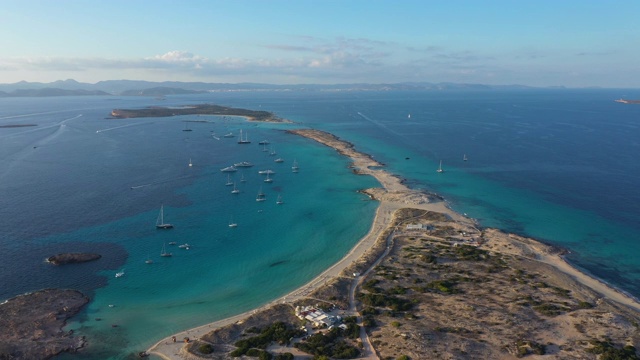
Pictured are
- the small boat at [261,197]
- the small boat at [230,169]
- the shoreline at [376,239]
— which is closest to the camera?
the shoreline at [376,239]

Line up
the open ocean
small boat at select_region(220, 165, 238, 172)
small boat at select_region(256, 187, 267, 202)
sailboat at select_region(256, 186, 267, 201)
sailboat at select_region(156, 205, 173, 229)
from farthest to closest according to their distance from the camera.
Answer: small boat at select_region(220, 165, 238, 172)
sailboat at select_region(256, 186, 267, 201)
small boat at select_region(256, 187, 267, 202)
sailboat at select_region(156, 205, 173, 229)
the open ocean

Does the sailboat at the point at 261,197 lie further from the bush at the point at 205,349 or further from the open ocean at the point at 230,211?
the bush at the point at 205,349

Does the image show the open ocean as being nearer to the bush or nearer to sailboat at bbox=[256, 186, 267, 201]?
sailboat at bbox=[256, 186, 267, 201]

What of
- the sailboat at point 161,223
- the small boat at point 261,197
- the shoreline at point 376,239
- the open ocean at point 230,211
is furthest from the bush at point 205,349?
the small boat at point 261,197

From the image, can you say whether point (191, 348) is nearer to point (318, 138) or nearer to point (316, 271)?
point (316, 271)

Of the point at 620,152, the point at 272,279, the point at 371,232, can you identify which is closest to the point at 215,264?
the point at 272,279

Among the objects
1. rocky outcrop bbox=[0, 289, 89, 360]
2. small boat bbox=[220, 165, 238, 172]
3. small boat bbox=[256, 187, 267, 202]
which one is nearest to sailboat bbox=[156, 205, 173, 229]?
small boat bbox=[256, 187, 267, 202]

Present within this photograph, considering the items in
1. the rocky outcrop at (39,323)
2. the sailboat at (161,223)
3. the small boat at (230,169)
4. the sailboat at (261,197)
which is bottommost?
the rocky outcrop at (39,323)
